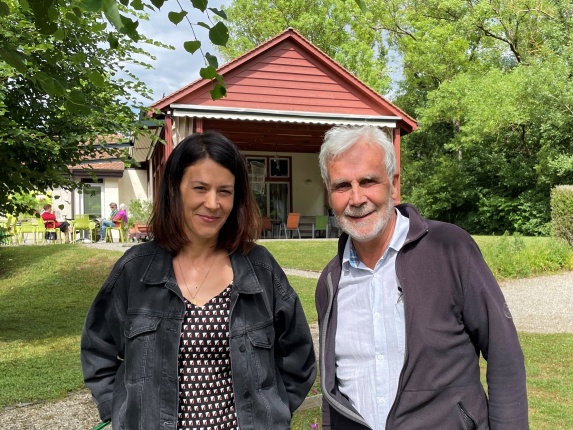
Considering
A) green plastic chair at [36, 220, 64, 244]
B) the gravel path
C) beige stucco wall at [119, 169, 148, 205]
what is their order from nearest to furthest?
the gravel path, green plastic chair at [36, 220, 64, 244], beige stucco wall at [119, 169, 148, 205]

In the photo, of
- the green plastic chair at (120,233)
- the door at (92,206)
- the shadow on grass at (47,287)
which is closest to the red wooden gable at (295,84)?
the shadow on grass at (47,287)

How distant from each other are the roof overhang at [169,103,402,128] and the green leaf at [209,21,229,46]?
33.6 ft

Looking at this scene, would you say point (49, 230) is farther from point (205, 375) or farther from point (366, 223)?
point (366, 223)

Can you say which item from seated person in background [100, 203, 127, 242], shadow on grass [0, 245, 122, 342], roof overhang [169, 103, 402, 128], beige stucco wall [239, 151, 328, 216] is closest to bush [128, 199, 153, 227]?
seated person in background [100, 203, 127, 242]

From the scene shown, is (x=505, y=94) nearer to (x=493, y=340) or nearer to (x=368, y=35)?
(x=368, y=35)

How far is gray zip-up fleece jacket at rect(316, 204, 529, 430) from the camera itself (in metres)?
1.73

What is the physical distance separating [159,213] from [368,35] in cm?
3330

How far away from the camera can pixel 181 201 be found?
79.8 inches

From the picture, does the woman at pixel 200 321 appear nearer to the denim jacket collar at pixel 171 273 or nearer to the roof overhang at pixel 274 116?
the denim jacket collar at pixel 171 273

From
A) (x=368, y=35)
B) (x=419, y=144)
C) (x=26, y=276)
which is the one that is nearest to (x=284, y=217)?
(x=26, y=276)

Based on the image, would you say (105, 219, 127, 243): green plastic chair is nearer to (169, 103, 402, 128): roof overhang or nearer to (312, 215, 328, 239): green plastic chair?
(312, 215, 328, 239): green plastic chair

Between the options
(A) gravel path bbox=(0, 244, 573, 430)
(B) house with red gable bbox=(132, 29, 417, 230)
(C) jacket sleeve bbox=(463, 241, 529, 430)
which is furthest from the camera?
(B) house with red gable bbox=(132, 29, 417, 230)

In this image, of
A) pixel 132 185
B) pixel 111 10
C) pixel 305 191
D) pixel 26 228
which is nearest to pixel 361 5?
pixel 111 10

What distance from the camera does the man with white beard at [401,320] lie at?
1735mm
